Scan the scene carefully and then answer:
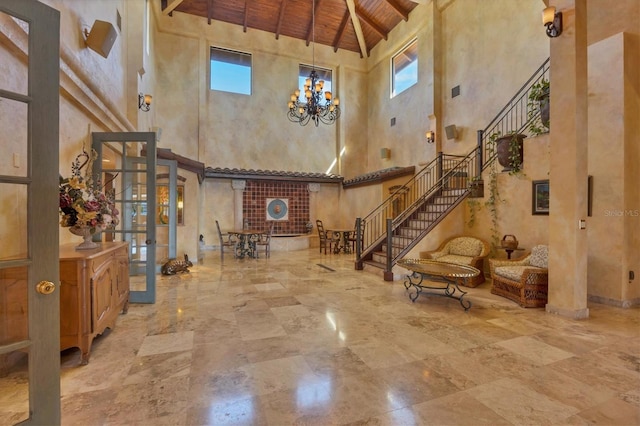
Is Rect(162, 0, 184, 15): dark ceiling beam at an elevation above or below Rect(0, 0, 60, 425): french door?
above

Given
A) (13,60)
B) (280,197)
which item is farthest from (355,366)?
(280,197)

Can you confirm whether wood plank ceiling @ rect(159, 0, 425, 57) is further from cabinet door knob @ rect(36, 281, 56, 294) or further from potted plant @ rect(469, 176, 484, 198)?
cabinet door knob @ rect(36, 281, 56, 294)

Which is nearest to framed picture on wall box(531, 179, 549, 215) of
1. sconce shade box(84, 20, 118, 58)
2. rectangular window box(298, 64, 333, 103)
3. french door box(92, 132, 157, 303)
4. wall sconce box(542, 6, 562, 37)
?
wall sconce box(542, 6, 562, 37)

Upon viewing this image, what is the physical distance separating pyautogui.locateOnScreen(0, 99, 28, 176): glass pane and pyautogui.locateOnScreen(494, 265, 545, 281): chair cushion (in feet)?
17.0

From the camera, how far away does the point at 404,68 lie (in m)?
10.9

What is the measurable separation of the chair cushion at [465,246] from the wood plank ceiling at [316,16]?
7.95 m

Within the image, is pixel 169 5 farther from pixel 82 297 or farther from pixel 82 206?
pixel 82 297

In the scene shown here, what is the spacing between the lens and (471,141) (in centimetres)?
822

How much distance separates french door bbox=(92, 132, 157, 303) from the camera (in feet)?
13.1

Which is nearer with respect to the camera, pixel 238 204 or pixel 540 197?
pixel 540 197

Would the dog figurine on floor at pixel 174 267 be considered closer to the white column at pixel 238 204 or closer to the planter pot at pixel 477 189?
the white column at pixel 238 204

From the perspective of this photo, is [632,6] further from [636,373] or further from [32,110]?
[32,110]

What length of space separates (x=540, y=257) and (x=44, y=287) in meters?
5.61

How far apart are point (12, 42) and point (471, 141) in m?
8.74
